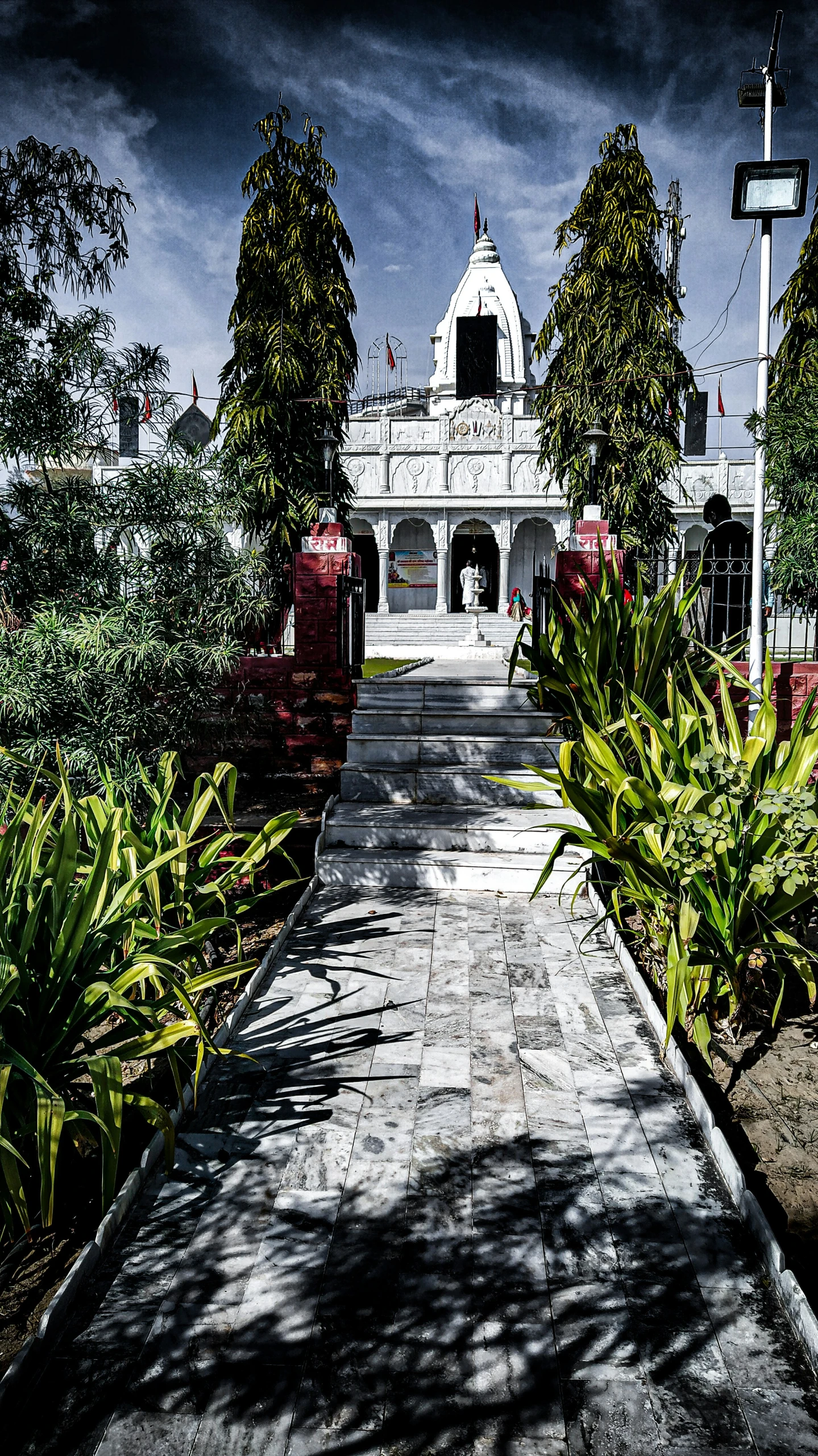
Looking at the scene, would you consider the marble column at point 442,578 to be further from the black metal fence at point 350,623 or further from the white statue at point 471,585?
the black metal fence at point 350,623

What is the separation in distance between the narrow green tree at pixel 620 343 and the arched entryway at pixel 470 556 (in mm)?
17816

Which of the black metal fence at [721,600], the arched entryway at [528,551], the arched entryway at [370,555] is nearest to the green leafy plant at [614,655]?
the black metal fence at [721,600]

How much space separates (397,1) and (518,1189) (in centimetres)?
918

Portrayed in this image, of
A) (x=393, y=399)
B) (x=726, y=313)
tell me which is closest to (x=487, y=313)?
(x=393, y=399)

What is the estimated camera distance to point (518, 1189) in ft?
8.13

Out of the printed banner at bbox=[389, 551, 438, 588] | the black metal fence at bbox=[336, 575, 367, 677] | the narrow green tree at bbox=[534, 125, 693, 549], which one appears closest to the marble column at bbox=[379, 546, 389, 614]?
the printed banner at bbox=[389, 551, 438, 588]

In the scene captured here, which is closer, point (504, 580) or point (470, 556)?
point (504, 580)

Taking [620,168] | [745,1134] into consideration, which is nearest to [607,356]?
[620,168]

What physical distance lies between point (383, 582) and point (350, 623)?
22391 mm

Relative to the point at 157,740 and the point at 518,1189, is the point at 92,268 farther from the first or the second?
the point at 518,1189

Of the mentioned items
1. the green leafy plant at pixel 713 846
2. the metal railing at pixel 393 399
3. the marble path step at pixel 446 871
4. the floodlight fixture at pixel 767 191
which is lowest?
the marble path step at pixel 446 871

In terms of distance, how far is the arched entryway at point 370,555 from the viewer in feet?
98.2

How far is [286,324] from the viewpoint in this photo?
36.7ft

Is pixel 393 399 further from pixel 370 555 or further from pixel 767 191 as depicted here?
pixel 767 191
